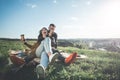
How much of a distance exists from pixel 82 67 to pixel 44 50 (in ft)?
2.54

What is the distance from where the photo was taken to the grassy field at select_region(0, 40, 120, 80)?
5.56m

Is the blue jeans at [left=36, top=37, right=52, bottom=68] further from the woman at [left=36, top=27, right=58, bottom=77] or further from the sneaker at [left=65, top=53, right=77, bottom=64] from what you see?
the sneaker at [left=65, top=53, right=77, bottom=64]

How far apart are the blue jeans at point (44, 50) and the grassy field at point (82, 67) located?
0.16 meters

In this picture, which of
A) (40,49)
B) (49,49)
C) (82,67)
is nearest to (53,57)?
(49,49)

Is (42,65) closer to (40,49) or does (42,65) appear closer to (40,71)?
(40,71)

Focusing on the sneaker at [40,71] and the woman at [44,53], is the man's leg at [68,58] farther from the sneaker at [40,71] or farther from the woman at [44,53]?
the sneaker at [40,71]

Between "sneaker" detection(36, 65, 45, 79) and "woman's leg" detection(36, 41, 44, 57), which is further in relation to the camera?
"woman's leg" detection(36, 41, 44, 57)

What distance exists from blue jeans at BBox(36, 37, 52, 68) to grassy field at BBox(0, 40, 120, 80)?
158 millimetres

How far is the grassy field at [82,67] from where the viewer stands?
556 cm

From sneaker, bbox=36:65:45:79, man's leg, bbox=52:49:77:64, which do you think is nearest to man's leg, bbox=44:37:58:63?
man's leg, bbox=52:49:77:64

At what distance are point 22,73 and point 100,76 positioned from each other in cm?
137

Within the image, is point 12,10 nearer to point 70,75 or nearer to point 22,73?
Answer: point 22,73

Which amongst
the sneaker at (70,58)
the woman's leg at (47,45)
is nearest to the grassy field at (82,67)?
the sneaker at (70,58)

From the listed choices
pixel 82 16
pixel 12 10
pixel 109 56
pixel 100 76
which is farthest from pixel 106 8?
pixel 12 10
